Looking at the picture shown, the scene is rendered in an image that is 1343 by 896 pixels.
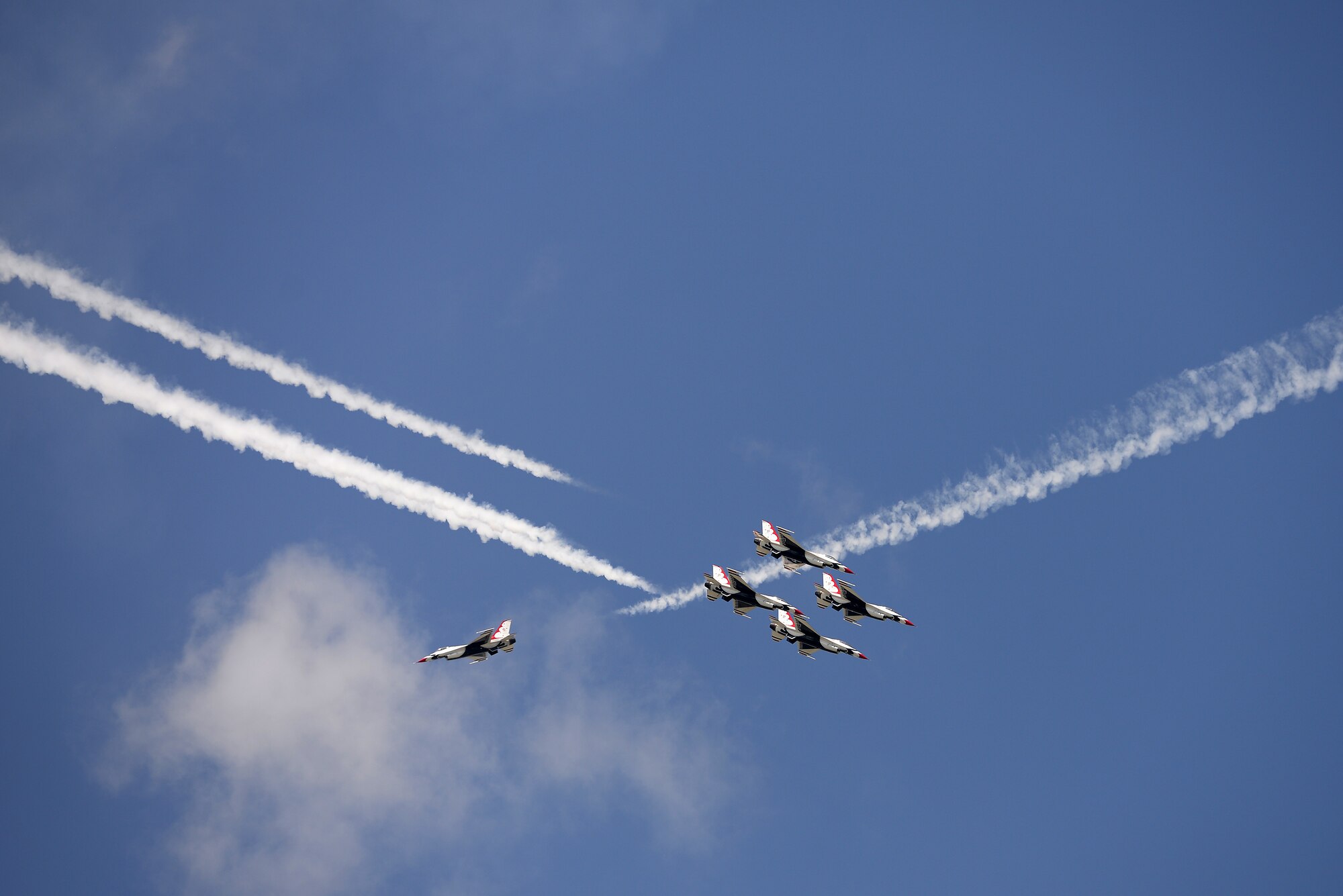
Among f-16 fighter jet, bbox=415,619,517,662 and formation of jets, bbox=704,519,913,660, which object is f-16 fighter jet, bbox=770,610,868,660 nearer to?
formation of jets, bbox=704,519,913,660

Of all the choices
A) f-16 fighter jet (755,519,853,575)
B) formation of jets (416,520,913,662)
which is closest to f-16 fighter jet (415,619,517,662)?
formation of jets (416,520,913,662)

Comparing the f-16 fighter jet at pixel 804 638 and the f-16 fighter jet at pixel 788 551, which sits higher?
the f-16 fighter jet at pixel 788 551

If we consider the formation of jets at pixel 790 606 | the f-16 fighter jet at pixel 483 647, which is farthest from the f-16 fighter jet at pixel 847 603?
the f-16 fighter jet at pixel 483 647

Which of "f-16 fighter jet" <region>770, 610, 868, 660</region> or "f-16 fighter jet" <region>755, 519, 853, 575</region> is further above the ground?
"f-16 fighter jet" <region>755, 519, 853, 575</region>

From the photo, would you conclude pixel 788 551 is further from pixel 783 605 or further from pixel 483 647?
pixel 483 647

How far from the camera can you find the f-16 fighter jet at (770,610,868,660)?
71.2m

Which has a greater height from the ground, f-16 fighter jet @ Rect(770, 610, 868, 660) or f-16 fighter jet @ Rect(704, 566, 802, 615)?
f-16 fighter jet @ Rect(704, 566, 802, 615)

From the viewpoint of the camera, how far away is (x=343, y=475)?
73812mm

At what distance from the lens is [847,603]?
7112 cm

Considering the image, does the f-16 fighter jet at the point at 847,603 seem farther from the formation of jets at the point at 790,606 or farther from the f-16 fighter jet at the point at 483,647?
the f-16 fighter jet at the point at 483,647

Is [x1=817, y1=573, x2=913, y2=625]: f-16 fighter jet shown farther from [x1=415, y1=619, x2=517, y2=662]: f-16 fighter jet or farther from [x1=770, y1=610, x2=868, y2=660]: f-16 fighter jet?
[x1=415, y1=619, x2=517, y2=662]: f-16 fighter jet

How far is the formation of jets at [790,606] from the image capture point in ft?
234

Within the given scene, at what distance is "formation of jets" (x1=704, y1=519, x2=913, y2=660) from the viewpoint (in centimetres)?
7131

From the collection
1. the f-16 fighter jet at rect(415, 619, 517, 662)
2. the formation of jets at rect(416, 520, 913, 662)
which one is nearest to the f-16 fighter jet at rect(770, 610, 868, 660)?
the formation of jets at rect(416, 520, 913, 662)
